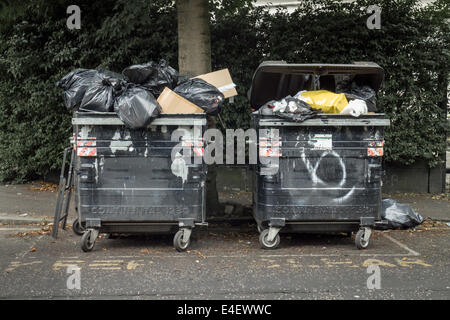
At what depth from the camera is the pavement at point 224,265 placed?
12.8 feet

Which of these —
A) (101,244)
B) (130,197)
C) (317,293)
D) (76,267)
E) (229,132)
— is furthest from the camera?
(229,132)

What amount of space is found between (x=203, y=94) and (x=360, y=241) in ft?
7.64

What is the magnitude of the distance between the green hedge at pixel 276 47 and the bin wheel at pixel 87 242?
12.1 feet

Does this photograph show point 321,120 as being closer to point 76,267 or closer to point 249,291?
point 249,291

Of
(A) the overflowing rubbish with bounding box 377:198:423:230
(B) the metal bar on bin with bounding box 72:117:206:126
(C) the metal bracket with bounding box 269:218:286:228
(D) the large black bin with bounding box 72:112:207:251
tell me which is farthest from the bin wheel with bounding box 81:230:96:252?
(A) the overflowing rubbish with bounding box 377:198:423:230

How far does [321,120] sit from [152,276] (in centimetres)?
235

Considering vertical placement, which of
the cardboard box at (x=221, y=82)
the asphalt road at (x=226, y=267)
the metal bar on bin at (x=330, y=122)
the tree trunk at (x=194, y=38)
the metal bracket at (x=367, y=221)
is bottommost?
the asphalt road at (x=226, y=267)

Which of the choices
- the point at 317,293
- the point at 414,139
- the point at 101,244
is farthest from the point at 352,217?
the point at 414,139

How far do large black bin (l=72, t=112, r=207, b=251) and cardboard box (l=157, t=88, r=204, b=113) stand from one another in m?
0.18

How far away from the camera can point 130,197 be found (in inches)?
200

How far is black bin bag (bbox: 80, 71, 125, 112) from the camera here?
5.11 meters

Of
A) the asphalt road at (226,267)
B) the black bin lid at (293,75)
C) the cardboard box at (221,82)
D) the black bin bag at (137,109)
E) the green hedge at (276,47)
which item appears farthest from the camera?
the green hedge at (276,47)

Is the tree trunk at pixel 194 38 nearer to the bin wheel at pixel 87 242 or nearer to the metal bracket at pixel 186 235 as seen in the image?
the metal bracket at pixel 186 235

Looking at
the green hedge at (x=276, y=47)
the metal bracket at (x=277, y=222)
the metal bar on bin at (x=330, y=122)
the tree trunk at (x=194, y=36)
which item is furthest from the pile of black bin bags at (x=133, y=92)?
the green hedge at (x=276, y=47)
